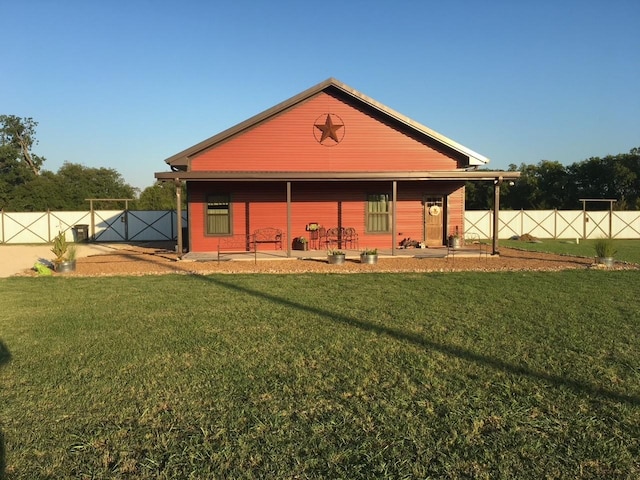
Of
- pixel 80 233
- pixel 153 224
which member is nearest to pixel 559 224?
pixel 153 224

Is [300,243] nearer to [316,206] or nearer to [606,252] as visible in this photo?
[316,206]

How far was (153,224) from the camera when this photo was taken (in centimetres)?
2462

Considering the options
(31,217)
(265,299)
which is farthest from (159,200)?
(265,299)

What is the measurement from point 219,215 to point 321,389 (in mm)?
12709

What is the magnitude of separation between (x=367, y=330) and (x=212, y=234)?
11160 millimetres

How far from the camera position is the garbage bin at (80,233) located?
23188mm

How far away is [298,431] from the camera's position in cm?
316

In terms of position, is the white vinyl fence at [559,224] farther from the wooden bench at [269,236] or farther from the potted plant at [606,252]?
the wooden bench at [269,236]

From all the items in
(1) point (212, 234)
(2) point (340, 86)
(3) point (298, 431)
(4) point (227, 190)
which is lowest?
(3) point (298, 431)

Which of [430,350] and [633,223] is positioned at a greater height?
[633,223]

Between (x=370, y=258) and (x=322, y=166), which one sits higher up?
(x=322, y=166)

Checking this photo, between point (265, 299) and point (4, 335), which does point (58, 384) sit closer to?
point (4, 335)

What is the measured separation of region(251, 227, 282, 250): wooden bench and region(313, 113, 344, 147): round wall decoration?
373 centimetres

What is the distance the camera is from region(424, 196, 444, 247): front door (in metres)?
16.8
